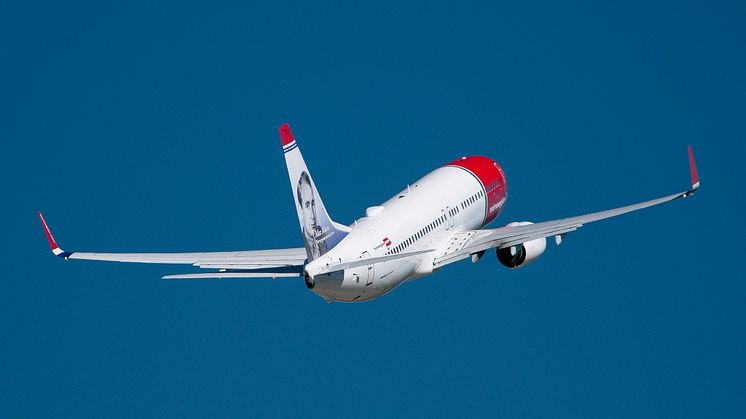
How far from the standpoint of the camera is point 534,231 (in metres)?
73.2

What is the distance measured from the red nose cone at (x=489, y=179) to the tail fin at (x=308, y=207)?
659 inches

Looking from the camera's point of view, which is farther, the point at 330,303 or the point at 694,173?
the point at 694,173

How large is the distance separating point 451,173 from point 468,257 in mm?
7151

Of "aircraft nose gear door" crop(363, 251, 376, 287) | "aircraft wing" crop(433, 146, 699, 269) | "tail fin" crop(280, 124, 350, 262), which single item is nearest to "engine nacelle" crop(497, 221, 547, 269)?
"aircraft wing" crop(433, 146, 699, 269)

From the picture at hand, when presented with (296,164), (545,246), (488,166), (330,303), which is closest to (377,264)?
(330,303)

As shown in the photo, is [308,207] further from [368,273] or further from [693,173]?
[693,173]

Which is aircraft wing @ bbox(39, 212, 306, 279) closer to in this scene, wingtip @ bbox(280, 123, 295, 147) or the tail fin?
the tail fin

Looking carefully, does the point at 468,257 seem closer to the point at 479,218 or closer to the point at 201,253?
the point at 479,218

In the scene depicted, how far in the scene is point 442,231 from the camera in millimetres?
76125

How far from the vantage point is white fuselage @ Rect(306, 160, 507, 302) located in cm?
6694

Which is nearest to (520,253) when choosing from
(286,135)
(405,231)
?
(405,231)

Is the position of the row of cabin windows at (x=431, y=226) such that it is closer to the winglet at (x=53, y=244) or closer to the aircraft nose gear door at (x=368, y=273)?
the aircraft nose gear door at (x=368, y=273)

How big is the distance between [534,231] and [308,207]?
1264 cm

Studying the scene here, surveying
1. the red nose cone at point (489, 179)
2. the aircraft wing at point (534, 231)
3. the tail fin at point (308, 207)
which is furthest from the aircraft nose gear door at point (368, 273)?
the red nose cone at point (489, 179)
